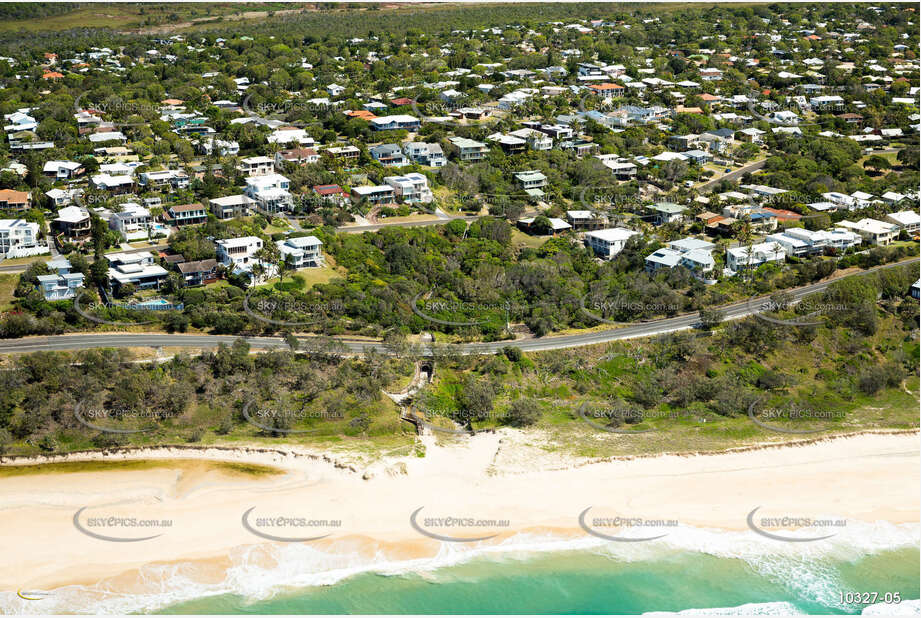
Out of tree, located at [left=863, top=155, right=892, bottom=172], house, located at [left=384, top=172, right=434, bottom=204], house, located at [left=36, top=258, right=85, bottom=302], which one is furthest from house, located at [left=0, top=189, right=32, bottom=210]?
tree, located at [left=863, top=155, right=892, bottom=172]

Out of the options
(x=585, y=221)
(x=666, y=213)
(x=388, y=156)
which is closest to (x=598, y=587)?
(x=585, y=221)

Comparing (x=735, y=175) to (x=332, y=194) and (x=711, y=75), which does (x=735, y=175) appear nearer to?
(x=332, y=194)

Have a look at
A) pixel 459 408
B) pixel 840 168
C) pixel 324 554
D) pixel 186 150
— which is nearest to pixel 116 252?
pixel 186 150

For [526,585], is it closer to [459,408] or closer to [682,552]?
[682,552]

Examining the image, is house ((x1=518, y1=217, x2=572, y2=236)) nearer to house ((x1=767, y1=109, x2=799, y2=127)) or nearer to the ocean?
the ocean

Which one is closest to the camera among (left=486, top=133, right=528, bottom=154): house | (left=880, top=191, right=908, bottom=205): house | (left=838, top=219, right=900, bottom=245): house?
(left=838, top=219, right=900, bottom=245): house

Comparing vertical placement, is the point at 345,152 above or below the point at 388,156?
above

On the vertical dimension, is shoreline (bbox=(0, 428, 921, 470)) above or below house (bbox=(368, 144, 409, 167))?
below
